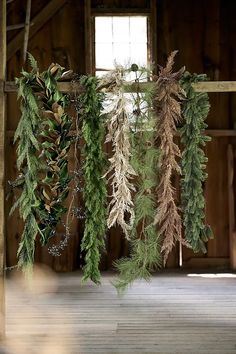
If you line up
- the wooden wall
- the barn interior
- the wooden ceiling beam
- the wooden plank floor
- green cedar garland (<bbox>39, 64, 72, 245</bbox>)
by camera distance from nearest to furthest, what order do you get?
green cedar garland (<bbox>39, 64, 72, 245</bbox>) < the wooden plank floor < the wooden ceiling beam < the barn interior < the wooden wall

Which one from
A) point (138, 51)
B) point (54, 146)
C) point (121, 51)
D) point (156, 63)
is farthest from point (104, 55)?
point (54, 146)

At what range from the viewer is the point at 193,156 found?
4336mm

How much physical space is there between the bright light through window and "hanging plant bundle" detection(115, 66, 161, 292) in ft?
13.0

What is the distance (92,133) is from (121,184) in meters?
0.41

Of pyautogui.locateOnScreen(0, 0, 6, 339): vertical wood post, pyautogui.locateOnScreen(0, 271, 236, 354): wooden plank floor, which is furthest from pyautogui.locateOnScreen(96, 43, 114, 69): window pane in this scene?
pyautogui.locateOnScreen(0, 0, 6, 339): vertical wood post

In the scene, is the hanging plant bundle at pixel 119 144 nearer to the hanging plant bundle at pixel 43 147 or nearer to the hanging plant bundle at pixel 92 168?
the hanging plant bundle at pixel 92 168

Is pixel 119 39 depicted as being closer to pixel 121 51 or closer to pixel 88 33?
pixel 121 51

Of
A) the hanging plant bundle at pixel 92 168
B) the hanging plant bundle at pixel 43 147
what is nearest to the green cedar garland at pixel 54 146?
the hanging plant bundle at pixel 43 147

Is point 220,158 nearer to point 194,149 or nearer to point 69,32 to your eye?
point 69,32

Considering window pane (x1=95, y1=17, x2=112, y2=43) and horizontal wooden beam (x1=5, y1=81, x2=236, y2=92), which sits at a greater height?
window pane (x1=95, y1=17, x2=112, y2=43)

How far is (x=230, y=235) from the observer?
327 inches

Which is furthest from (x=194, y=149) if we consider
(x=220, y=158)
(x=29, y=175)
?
(x=220, y=158)

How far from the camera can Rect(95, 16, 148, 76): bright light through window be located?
27.0 ft

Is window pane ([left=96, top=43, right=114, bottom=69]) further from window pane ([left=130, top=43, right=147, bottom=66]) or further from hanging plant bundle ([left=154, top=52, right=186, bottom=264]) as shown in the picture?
hanging plant bundle ([left=154, top=52, right=186, bottom=264])
